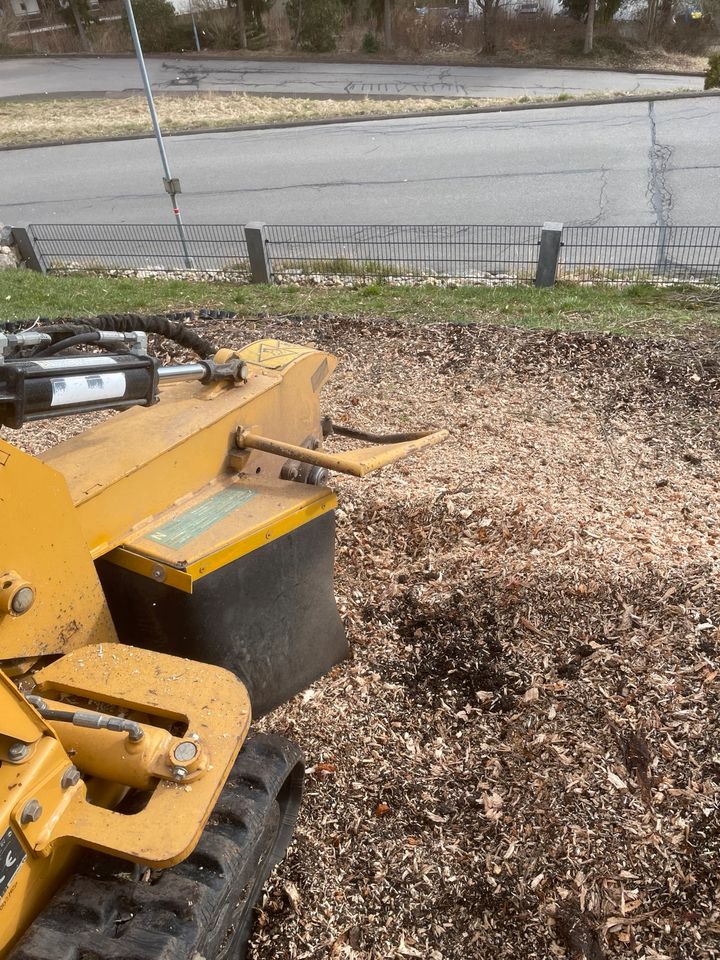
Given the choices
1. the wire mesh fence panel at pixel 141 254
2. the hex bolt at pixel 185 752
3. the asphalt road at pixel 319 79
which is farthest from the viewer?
the asphalt road at pixel 319 79

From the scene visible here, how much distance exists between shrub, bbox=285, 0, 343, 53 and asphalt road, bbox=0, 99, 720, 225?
45.0ft

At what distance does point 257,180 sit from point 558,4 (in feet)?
71.0

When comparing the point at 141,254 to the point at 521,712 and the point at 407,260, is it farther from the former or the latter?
the point at 521,712

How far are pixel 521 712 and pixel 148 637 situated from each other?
179 cm

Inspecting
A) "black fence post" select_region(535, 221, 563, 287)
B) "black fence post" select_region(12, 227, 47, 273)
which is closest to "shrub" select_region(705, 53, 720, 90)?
"black fence post" select_region(535, 221, 563, 287)

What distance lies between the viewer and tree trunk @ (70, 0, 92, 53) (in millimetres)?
31706

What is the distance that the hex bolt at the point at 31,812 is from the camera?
1.81 m

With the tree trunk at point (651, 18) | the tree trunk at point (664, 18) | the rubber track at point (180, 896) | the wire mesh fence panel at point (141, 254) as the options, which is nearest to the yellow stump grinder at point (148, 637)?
the rubber track at point (180, 896)

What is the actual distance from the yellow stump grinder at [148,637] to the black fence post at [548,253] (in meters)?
5.42

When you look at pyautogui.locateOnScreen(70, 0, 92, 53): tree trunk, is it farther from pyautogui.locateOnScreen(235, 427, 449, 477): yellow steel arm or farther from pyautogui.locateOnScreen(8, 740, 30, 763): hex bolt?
pyautogui.locateOnScreen(8, 740, 30, 763): hex bolt

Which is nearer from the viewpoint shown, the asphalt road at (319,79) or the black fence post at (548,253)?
the black fence post at (548,253)

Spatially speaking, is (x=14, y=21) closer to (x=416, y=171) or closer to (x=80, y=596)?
(x=416, y=171)

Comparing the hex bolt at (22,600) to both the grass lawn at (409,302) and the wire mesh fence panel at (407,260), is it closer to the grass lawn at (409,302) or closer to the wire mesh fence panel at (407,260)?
the grass lawn at (409,302)

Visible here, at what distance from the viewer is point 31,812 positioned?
5.99 feet
